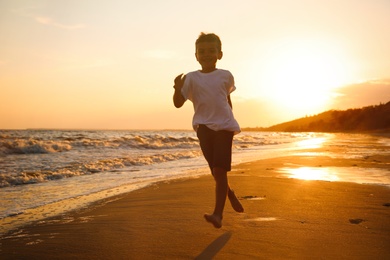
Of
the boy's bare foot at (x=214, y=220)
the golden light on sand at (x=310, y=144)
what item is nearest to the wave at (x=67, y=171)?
the boy's bare foot at (x=214, y=220)

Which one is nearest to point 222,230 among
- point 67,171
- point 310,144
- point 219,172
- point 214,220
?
point 214,220

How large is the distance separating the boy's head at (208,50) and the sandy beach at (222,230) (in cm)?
148

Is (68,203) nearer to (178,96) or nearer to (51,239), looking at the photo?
(51,239)

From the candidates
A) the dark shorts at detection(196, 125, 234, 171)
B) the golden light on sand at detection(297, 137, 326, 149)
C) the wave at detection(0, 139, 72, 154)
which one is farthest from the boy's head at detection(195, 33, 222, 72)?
the golden light on sand at detection(297, 137, 326, 149)

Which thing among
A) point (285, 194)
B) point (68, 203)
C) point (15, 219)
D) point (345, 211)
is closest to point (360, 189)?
point (285, 194)

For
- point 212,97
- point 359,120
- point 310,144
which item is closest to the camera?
point 212,97

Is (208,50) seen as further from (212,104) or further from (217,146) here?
(217,146)

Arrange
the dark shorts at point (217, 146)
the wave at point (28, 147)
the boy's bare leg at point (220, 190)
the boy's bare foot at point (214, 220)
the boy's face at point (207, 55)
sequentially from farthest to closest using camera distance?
the wave at point (28, 147), the boy's face at point (207, 55), the dark shorts at point (217, 146), the boy's bare leg at point (220, 190), the boy's bare foot at point (214, 220)

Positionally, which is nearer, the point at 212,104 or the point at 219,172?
the point at 219,172

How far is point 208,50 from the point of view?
12.3 feet

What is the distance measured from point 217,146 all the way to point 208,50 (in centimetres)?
91

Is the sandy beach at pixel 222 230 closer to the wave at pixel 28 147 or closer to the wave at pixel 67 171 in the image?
the wave at pixel 67 171

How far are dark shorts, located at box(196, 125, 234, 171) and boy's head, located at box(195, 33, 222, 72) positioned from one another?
23.5 inches

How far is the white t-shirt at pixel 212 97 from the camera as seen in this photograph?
144 inches
